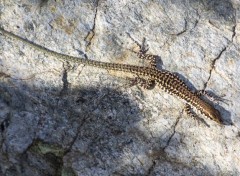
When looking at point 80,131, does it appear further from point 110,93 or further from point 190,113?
point 190,113

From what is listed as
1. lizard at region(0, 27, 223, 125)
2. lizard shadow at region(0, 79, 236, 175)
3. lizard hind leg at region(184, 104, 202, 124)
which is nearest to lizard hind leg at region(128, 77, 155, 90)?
lizard at region(0, 27, 223, 125)

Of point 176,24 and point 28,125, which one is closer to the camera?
point 28,125

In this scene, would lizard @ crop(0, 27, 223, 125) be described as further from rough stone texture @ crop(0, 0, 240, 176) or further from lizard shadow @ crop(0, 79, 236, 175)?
lizard shadow @ crop(0, 79, 236, 175)

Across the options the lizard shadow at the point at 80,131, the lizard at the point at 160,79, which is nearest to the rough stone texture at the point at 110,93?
the lizard shadow at the point at 80,131

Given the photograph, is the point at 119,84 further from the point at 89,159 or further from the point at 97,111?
the point at 89,159

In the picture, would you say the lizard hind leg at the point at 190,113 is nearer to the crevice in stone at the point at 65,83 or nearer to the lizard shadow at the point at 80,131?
the lizard shadow at the point at 80,131

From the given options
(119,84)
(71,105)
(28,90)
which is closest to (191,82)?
(119,84)
